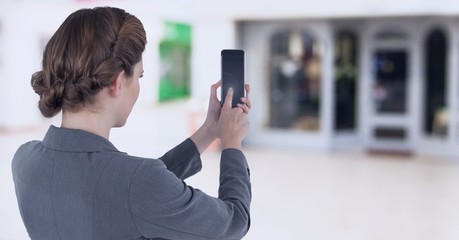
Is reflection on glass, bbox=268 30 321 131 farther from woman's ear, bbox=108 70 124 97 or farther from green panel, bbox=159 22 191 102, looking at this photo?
woman's ear, bbox=108 70 124 97

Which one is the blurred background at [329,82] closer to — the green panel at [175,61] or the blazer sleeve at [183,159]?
the blazer sleeve at [183,159]

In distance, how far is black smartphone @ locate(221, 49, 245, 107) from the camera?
4.11 feet

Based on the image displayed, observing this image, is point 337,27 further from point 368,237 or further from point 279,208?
point 368,237

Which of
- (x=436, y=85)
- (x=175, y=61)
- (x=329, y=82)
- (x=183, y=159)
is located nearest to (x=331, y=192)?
(x=329, y=82)

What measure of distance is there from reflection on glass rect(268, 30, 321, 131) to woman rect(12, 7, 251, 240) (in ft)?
31.6

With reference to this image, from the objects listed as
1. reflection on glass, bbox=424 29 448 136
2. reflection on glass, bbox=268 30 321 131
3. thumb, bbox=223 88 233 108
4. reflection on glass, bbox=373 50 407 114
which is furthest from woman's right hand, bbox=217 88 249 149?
reflection on glass, bbox=373 50 407 114

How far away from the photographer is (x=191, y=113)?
9.81m

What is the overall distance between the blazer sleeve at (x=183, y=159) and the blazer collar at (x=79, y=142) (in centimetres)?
36

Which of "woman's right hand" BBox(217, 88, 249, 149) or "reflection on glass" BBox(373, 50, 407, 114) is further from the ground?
"woman's right hand" BBox(217, 88, 249, 149)

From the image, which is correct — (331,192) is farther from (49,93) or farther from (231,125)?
(49,93)

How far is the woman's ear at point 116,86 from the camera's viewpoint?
1.05m

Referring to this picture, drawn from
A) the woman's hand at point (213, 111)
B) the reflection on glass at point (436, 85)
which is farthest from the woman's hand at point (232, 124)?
the reflection on glass at point (436, 85)

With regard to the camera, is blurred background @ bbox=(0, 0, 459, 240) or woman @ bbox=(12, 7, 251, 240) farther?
blurred background @ bbox=(0, 0, 459, 240)

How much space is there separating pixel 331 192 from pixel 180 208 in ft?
20.3
